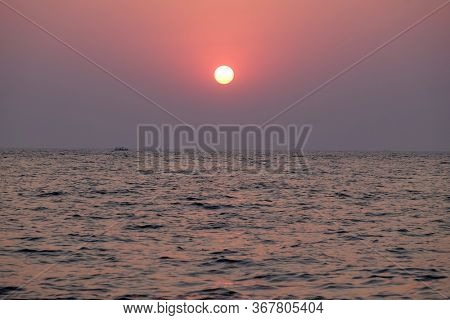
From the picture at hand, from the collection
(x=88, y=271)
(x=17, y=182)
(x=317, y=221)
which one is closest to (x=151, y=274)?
(x=88, y=271)

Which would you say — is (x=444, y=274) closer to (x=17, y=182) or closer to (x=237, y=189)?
(x=237, y=189)

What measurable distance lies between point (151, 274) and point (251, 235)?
730 centimetres

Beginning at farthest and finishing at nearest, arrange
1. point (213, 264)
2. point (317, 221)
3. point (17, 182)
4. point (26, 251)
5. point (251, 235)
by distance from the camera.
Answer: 1. point (17, 182)
2. point (317, 221)
3. point (251, 235)
4. point (26, 251)
5. point (213, 264)

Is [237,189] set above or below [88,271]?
above

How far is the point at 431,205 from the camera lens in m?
34.4

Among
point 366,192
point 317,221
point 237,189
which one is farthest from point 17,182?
point 317,221

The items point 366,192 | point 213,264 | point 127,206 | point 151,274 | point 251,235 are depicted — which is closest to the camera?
point 151,274

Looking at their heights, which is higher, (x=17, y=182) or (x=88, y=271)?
(x=17, y=182)

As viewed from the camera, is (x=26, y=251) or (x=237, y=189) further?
(x=237, y=189)

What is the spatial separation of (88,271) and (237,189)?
3124cm
